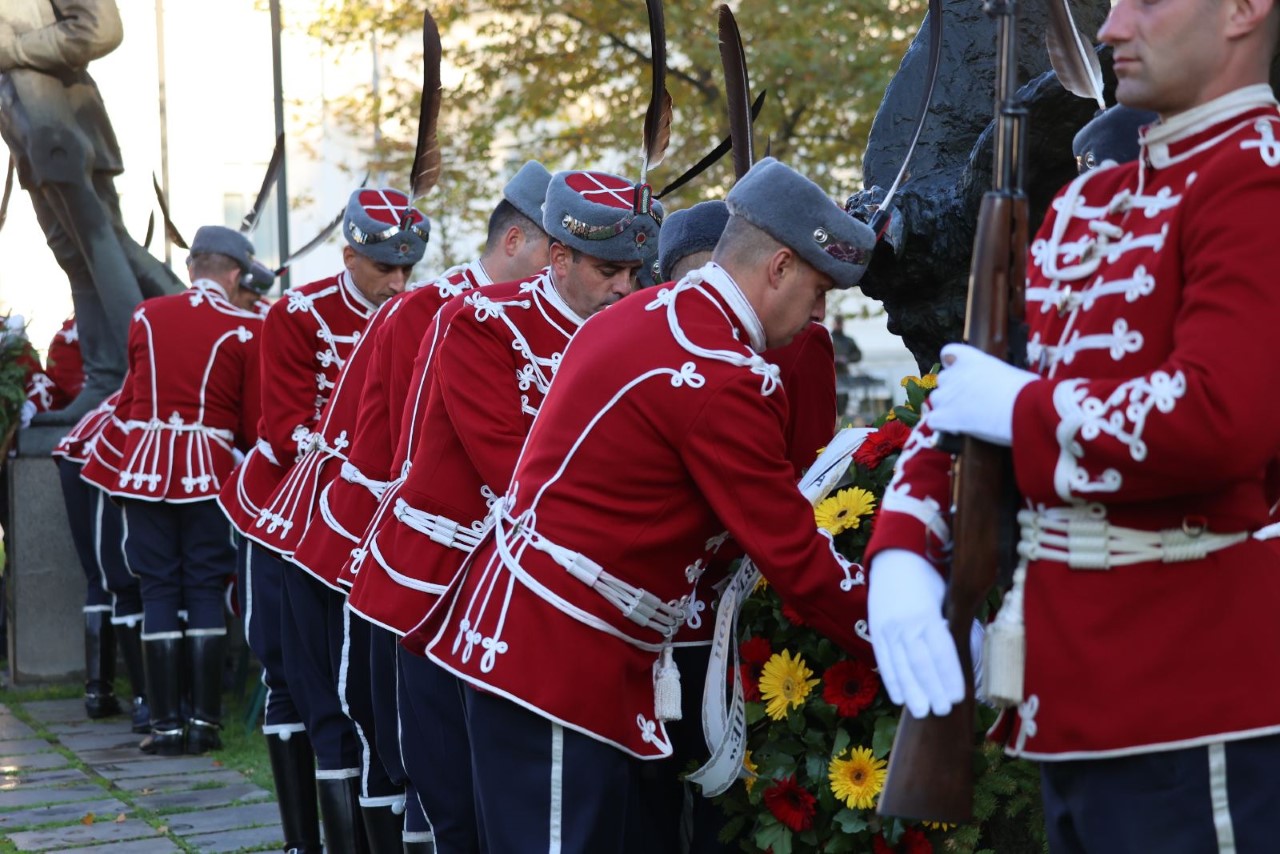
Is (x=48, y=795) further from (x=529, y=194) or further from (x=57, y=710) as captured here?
(x=529, y=194)

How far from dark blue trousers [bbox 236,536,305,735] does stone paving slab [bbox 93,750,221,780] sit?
1878 millimetres

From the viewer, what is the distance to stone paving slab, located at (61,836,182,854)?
19.0 ft

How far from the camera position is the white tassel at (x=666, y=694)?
3.18m

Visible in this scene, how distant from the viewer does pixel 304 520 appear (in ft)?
17.0

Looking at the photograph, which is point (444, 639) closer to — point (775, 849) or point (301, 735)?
point (775, 849)

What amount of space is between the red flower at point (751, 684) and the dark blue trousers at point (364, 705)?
156 cm

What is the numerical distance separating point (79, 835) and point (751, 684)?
11.7ft

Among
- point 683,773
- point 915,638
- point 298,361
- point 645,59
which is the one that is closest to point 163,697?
point 298,361

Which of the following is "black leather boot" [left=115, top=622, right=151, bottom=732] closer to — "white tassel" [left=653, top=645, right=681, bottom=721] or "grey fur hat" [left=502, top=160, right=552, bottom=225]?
"grey fur hat" [left=502, top=160, right=552, bottom=225]

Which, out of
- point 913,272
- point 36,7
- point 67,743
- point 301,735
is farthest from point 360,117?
point 913,272

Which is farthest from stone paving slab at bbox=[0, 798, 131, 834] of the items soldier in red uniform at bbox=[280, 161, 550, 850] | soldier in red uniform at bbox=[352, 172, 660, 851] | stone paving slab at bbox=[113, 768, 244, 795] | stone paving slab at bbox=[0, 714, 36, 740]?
soldier in red uniform at bbox=[352, 172, 660, 851]

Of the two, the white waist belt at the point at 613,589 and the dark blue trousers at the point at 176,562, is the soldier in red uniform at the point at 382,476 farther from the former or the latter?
the dark blue trousers at the point at 176,562

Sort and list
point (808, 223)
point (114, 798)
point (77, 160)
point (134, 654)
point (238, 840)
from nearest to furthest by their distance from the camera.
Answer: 1. point (808, 223)
2. point (238, 840)
3. point (114, 798)
4. point (134, 654)
5. point (77, 160)

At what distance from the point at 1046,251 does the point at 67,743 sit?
6.53 m
